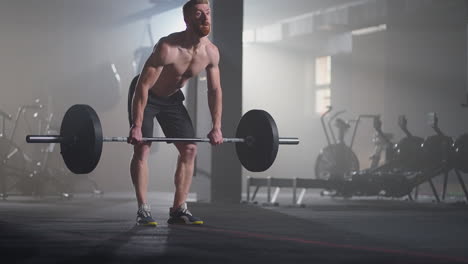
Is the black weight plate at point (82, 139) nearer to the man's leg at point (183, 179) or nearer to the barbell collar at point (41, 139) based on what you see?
Answer: the barbell collar at point (41, 139)

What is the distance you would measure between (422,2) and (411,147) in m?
2.95

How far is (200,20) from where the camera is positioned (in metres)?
3.81

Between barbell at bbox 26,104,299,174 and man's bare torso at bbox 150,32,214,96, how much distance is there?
38 cm

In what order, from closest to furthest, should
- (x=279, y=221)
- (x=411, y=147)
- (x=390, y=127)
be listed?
(x=279, y=221), (x=411, y=147), (x=390, y=127)

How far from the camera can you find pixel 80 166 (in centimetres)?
370

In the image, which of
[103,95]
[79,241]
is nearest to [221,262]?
[79,241]

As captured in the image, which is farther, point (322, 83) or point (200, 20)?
point (322, 83)

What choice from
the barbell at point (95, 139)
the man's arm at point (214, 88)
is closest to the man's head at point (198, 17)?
the man's arm at point (214, 88)

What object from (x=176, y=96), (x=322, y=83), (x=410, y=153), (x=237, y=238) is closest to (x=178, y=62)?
(x=176, y=96)

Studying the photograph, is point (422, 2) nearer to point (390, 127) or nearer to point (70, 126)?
point (390, 127)

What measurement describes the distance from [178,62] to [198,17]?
0.26m

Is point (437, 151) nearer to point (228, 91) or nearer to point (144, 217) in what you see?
point (228, 91)

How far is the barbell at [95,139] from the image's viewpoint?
3633 millimetres

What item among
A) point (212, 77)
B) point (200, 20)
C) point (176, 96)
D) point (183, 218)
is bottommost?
point (183, 218)
